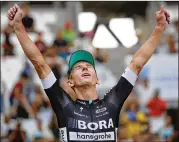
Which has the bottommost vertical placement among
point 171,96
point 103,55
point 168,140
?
point 168,140

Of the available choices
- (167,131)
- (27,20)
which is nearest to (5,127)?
(27,20)

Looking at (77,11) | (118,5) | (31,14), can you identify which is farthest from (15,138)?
(118,5)

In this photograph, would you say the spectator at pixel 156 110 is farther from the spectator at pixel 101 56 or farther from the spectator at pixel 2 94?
the spectator at pixel 2 94

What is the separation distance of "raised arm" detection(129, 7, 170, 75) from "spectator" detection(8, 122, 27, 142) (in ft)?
22.1

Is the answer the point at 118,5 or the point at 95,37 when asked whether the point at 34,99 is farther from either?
the point at 118,5

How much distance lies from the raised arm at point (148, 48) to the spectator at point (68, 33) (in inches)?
355

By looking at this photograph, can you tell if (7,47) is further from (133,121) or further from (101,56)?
(133,121)

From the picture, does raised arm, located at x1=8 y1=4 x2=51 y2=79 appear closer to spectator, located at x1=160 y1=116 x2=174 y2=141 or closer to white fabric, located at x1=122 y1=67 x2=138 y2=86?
white fabric, located at x1=122 y1=67 x2=138 y2=86

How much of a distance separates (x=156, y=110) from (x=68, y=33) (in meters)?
3.13

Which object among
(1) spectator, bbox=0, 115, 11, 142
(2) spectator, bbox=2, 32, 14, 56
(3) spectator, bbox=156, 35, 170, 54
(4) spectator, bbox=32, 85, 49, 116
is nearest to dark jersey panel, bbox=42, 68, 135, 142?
(1) spectator, bbox=0, 115, 11, 142

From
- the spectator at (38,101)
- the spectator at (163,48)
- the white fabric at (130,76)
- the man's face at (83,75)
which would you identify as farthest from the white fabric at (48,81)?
the spectator at (163,48)

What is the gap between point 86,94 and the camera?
213 inches

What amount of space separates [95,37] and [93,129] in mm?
10860

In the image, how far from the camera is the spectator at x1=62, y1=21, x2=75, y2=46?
1468 cm
